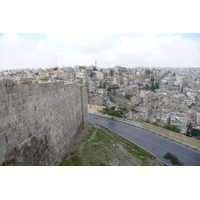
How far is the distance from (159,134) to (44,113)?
12129 millimetres

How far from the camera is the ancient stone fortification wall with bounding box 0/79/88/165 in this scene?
2252 millimetres

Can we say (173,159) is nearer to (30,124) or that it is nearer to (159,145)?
(159,145)

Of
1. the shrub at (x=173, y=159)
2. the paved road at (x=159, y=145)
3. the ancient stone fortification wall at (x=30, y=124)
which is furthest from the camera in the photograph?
the paved road at (x=159, y=145)

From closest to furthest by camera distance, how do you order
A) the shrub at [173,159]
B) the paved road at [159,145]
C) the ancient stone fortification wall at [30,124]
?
the ancient stone fortification wall at [30,124] → the shrub at [173,159] → the paved road at [159,145]

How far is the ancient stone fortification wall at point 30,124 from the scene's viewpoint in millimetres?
2252

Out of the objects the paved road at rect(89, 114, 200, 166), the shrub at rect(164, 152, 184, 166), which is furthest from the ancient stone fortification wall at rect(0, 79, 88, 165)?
the paved road at rect(89, 114, 200, 166)

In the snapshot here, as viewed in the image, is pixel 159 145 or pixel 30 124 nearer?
pixel 30 124

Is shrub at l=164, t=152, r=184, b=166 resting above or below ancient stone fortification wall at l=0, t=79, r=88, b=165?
below

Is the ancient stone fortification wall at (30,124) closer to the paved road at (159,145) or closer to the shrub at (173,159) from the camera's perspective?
the shrub at (173,159)

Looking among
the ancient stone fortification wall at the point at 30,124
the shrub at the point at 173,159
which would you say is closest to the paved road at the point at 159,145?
the shrub at the point at 173,159

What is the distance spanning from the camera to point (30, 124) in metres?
2.82

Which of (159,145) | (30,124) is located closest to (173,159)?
(159,145)

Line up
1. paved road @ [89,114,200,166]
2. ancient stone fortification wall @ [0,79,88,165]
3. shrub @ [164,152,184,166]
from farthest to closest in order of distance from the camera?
paved road @ [89,114,200,166] → shrub @ [164,152,184,166] → ancient stone fortification wall @ [0,79,88,165]

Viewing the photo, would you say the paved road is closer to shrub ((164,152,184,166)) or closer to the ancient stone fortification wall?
shrub ((164,152,184,166))
